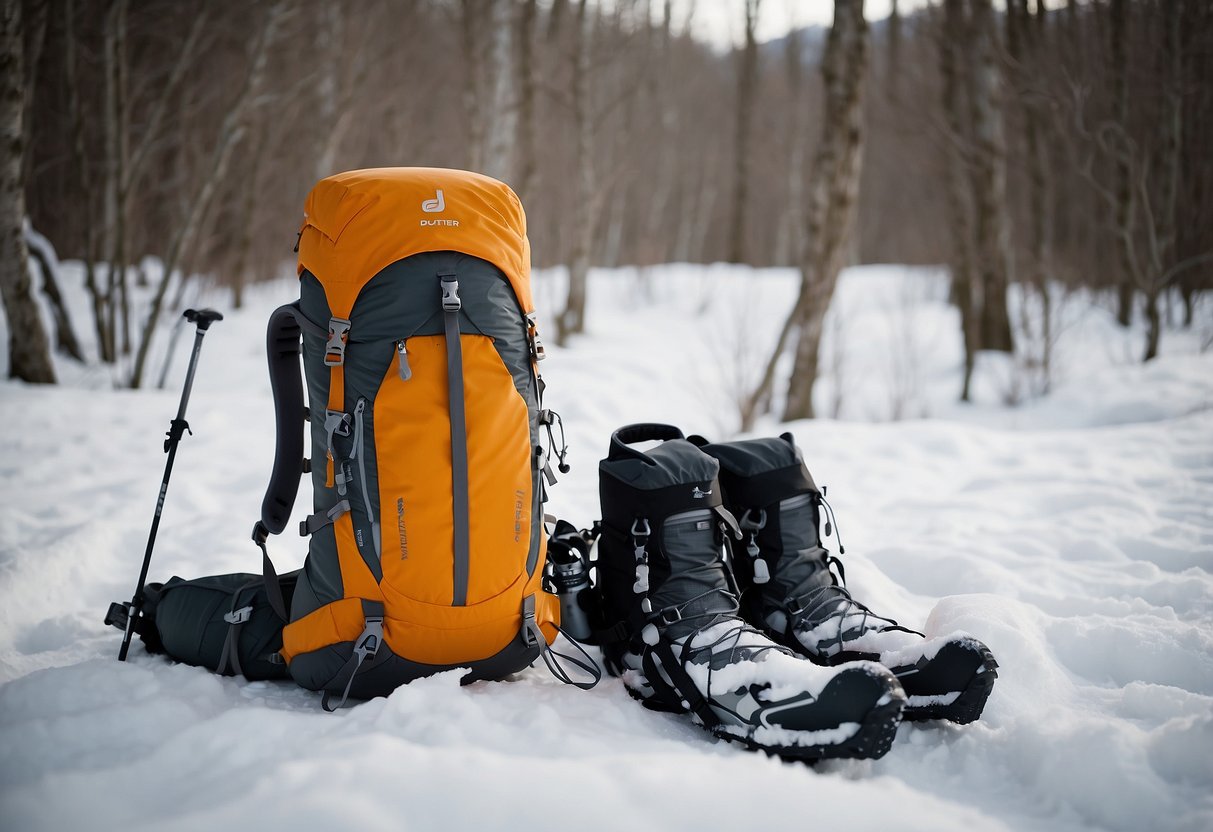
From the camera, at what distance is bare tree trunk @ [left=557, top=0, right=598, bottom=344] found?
339 inches

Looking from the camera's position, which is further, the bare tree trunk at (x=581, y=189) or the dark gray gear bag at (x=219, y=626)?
the bare tree trunk at (x=581, y=189)

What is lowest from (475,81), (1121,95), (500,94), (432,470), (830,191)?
(432,470)

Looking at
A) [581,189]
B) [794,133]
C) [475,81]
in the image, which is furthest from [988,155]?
[794,133]

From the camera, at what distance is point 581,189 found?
911 centimetres

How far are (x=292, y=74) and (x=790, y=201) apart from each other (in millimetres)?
13659

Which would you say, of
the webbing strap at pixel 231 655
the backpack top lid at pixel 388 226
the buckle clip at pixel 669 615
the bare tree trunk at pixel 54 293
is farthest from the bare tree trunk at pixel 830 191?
the bare tree trunk at pixel 54 293

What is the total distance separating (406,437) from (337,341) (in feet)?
0.85

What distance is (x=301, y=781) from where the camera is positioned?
1.23 m

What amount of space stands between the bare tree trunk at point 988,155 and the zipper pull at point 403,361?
295 inches

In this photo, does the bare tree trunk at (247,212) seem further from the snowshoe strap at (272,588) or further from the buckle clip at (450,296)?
the buckle clip at (450,296)

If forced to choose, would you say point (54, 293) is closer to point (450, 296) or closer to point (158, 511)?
point (158, 511)

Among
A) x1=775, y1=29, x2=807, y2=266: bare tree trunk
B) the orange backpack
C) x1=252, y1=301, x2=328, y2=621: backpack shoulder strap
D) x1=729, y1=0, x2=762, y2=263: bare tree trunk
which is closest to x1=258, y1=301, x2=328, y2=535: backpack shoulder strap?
x1=252, y1=301, x2=328, y2=621: backpack shoulder strap

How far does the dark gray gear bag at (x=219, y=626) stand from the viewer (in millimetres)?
1803

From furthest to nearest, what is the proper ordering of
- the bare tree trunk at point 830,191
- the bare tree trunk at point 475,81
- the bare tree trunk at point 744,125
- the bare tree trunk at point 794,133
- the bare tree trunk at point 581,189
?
the bare tree trunk at point 794,133 < the bare tree trunk at point 744,125 < the bare tree trunk at point 581,189 < the bare tree trunk at point 475,81 < the bare tree trunk at point 830,191
